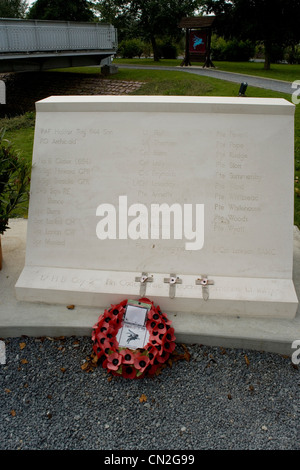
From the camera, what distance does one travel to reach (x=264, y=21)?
22234mm

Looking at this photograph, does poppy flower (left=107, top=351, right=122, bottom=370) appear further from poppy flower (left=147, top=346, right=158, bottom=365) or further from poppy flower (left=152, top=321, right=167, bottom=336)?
poppy flower (left=152, top=321, right=167, bottom=336)

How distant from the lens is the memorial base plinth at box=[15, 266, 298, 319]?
341 centimetres

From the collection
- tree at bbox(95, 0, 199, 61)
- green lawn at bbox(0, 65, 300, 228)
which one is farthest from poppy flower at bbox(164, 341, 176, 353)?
tree at bbox(95, 0, 199, 61)

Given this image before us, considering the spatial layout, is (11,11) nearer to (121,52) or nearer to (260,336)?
(121,52)

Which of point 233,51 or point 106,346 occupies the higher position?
point 233,51

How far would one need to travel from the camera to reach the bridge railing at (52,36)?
45.5ft

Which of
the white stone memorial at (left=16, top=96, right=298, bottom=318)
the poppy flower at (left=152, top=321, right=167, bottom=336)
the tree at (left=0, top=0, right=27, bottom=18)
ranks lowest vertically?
the poppy flower at (left=152, top=321, right=167, bottom=336)

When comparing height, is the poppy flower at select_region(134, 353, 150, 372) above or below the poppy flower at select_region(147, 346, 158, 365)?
below

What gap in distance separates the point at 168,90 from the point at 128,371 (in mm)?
13376

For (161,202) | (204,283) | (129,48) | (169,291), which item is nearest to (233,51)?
(129,48)

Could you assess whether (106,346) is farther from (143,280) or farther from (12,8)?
(12,8)

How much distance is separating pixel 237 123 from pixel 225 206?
0.82 meters

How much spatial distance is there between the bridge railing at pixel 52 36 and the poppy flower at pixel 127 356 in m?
13.6

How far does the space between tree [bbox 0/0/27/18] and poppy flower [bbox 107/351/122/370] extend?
4916 cm
